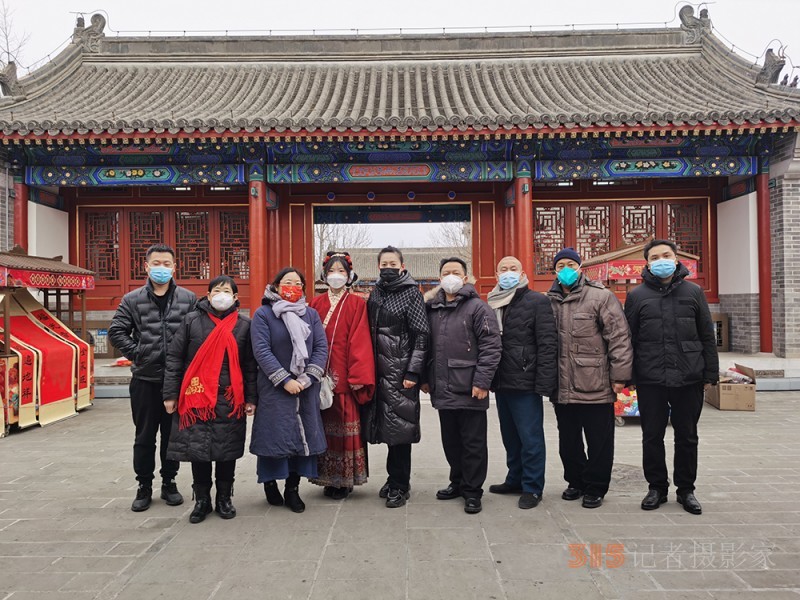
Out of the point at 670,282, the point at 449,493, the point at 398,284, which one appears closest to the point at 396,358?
the point at 398,284

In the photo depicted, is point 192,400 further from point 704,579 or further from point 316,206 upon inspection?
point 316,206

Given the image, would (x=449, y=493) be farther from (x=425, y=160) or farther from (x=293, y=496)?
(x=425, y=160)

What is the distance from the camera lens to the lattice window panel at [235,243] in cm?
998

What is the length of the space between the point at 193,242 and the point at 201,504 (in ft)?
24.4

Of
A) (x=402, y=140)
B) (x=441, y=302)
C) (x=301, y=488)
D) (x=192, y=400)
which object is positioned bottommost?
(x=301, y=488)

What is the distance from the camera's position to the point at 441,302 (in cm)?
→ 362

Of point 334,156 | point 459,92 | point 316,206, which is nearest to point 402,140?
point 334,156

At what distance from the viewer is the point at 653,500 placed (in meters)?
3.46

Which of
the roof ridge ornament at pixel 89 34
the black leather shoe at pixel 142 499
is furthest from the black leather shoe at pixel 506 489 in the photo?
the roof ridge ornament at pixel 89 34

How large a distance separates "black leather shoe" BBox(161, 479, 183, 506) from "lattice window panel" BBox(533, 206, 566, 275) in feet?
24.6

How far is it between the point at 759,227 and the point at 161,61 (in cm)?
1215

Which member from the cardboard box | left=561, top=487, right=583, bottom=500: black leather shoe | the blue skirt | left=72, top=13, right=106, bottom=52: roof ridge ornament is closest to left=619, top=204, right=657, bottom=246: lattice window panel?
the cardboard box

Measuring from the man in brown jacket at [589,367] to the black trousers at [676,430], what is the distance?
231mm

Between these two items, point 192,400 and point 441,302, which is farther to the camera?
point 441,302
